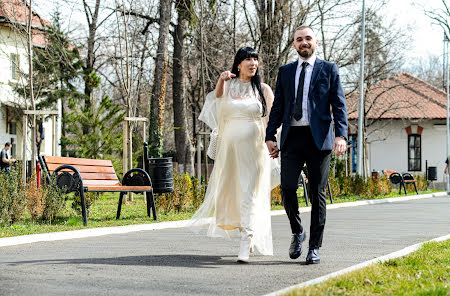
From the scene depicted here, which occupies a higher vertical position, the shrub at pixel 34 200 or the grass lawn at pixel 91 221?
the shrub at pixel 34 200

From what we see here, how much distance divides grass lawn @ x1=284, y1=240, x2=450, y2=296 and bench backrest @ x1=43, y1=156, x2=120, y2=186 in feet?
21.8

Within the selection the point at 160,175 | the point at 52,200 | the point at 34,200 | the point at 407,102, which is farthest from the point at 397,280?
the point at 407,102

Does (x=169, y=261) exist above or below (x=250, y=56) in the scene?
below

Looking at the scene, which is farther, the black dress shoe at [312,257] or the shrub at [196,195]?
the shrub at [196,195]

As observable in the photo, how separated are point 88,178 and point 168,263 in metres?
5.64

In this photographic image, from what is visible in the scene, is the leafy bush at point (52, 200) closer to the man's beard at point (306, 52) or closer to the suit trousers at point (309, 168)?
the suit trousers at point (309, 168)

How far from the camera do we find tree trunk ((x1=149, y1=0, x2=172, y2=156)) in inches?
834

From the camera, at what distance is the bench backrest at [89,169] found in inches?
480

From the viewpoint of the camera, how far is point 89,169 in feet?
41.9

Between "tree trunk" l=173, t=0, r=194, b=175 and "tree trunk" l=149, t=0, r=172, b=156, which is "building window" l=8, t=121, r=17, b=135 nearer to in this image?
"tree trunk" l=173, t=0, r=194, b=175

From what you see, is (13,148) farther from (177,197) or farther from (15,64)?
(177,197)

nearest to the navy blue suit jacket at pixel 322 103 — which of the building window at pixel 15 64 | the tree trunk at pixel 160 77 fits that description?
the tree trunk at pixel 160 77

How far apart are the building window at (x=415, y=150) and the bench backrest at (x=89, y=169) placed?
130ft

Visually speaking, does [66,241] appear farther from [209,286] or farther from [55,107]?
[55,107]
